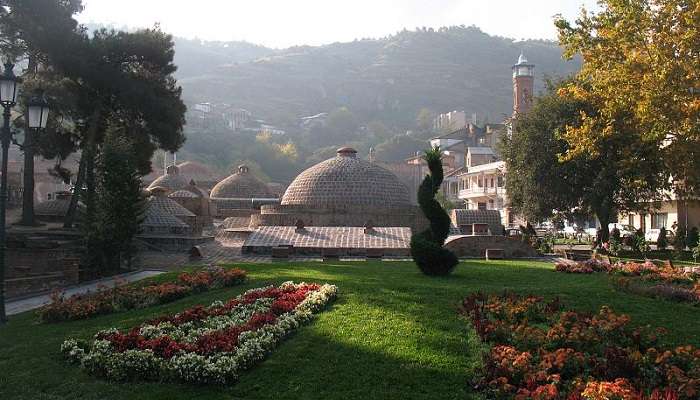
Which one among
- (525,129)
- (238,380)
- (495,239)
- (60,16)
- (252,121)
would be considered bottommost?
(238,380)

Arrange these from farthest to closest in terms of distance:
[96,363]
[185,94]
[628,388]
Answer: [185,94] < [96,363] < [628,388]

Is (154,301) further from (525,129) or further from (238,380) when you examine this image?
(525,129)

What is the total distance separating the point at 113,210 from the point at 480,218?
51.2 feet

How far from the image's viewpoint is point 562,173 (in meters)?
25.3

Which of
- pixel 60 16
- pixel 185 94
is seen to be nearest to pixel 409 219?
pixel 60 16

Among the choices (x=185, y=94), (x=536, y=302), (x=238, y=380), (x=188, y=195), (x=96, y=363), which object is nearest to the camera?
(x=238, y=380)

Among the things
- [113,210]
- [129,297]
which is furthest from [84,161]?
[129,297]

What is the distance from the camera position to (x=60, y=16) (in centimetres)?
2277

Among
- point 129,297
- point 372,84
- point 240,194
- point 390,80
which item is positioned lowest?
point 129,297

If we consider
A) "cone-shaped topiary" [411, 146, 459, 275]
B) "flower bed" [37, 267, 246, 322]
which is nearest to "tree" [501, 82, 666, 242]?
"cone-shaped topiary" [411, 146, 459, 275]

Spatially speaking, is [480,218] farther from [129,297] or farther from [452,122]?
[452,122]

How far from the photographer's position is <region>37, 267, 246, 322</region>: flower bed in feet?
34.9

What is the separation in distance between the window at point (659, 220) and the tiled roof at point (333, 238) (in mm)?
19732

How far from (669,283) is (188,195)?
2650 centimetres
